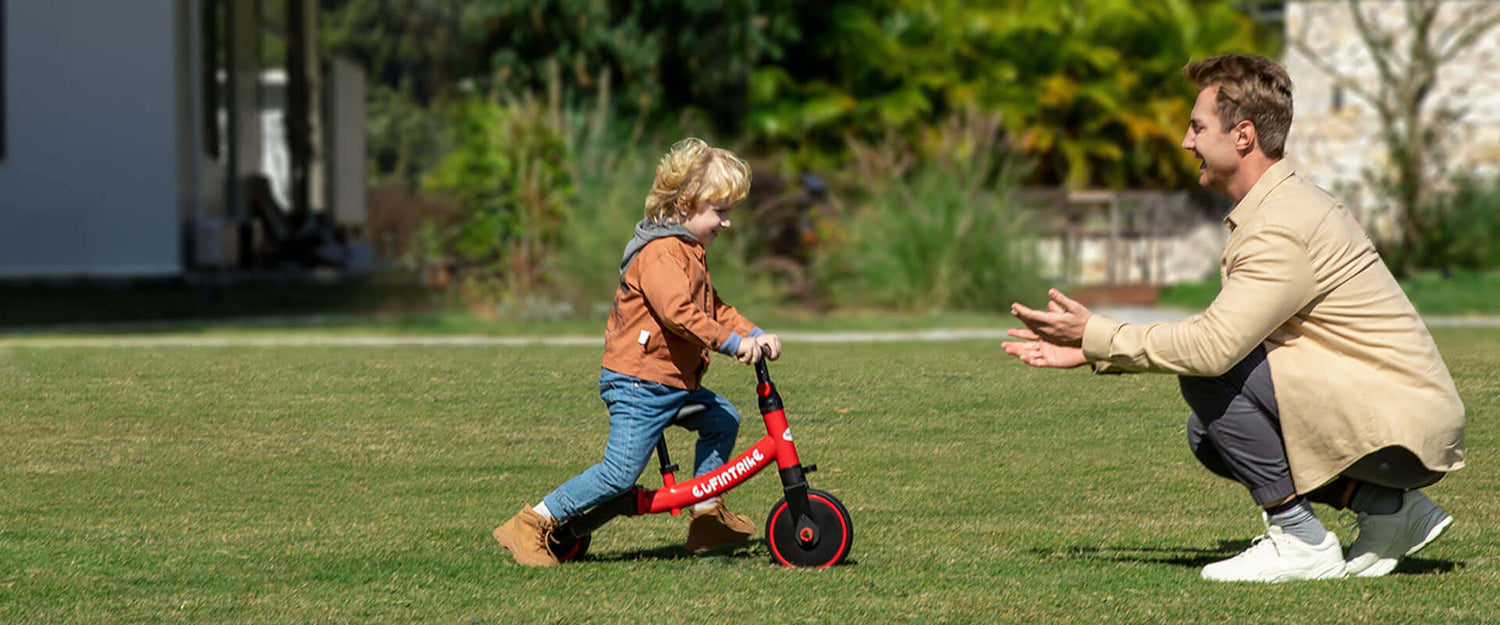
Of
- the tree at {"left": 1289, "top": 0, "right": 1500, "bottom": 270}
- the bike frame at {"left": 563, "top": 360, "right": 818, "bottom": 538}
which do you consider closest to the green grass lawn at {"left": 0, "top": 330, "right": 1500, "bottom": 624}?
the bike frame at {"left": 563, "top": 360, "right": 818, "bottom": 538}

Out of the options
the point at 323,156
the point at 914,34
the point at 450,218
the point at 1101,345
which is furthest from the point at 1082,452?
the point at 323,156

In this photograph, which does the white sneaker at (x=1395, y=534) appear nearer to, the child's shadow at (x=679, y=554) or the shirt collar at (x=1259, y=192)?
the shirt collar at (x=1259, y=192)

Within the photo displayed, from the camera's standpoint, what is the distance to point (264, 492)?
17.1 feet

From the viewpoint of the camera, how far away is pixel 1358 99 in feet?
69.0

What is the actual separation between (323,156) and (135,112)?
6.63 metres

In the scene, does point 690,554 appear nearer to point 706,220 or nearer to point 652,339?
point 652,339

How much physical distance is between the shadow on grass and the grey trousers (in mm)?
297

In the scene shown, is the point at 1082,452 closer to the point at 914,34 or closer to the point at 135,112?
the point at 135,112

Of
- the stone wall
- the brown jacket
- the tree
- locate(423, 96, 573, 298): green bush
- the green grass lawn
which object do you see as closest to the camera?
the green grass lawn

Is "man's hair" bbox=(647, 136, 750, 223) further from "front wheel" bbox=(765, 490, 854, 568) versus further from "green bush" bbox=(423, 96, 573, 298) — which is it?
"green bush" bbox=(423, 96, 573, 298)

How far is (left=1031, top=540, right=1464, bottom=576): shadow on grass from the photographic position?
14.5 feet

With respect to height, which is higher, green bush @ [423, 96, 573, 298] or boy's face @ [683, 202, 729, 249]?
boy's face @ [683, 202, 729, 249]

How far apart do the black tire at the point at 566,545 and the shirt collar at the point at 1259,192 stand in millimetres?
1823

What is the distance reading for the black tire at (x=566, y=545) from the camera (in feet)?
14.8
